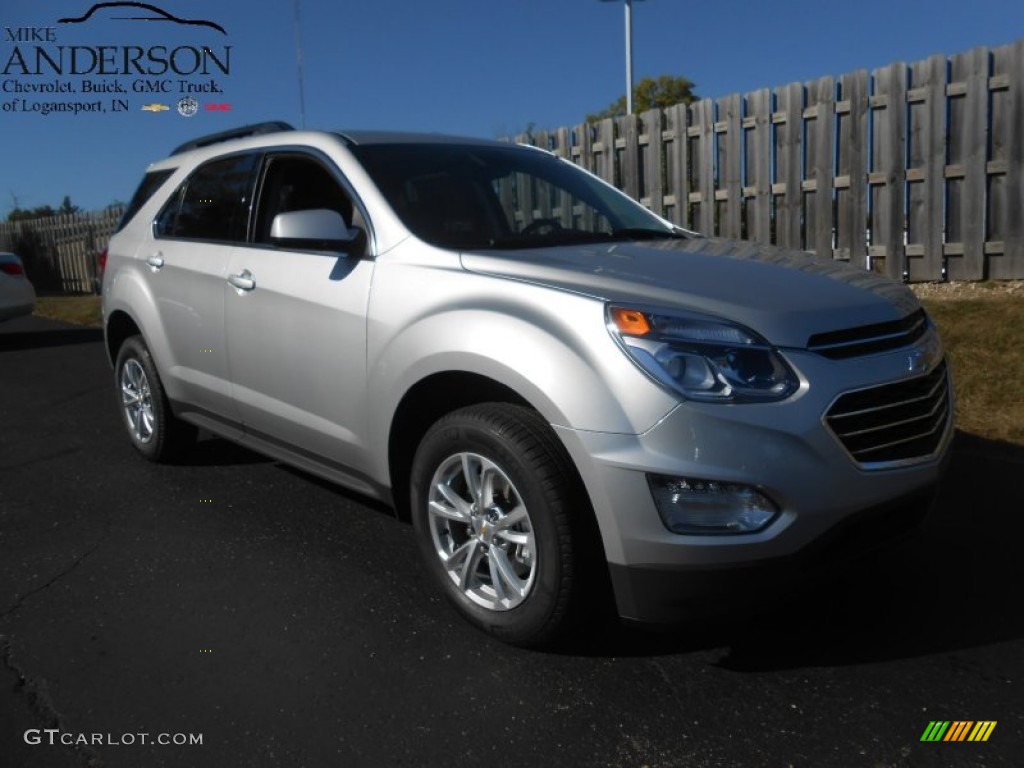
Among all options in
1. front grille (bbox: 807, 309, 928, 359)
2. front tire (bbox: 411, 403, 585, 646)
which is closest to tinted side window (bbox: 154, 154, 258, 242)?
front tire (bbox: 411, 403, 585, 646)

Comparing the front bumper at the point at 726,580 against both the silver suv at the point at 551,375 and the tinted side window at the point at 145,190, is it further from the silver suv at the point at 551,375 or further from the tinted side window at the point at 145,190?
the tinted side window at the point at 145,190

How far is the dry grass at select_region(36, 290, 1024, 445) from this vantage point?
5.39m

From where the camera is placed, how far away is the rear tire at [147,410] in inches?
201

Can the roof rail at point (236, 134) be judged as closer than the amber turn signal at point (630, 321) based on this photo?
No

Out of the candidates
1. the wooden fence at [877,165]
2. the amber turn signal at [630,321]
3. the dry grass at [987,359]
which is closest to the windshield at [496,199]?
the amber turn signal at [630,321]

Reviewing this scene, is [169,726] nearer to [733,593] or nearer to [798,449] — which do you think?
[733,593]

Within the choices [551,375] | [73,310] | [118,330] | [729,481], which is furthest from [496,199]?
[73,310]

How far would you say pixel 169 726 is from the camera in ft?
8.66

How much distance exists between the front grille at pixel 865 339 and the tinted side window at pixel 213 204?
9.28ft

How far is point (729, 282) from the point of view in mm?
2963

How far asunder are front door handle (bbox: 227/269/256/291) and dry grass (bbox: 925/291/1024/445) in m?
4.05

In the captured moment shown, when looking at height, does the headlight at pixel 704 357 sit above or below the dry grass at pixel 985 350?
above

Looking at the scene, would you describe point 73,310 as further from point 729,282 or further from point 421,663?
point 729,282

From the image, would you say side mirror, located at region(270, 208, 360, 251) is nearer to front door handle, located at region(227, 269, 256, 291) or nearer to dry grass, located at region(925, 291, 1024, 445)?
front door handle, located at region(227, 269, 256, 291)
